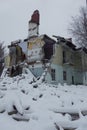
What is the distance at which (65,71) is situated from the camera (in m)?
33.0

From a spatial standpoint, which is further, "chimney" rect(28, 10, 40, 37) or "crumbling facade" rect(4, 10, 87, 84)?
"chimney" rect(28, 10, 40, 37)

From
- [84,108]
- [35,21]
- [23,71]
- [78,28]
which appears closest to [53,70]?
[23,71]

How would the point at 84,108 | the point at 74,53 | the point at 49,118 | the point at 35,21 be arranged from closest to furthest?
the point at 49,118
the point at 84,108
the point at 35,21
the point at 74,53

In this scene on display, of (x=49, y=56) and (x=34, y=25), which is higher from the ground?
(x=34, y=25)

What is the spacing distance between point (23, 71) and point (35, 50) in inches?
100

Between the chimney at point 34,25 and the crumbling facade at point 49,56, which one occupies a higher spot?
the chimney at point 34,25

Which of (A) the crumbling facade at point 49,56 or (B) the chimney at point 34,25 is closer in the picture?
(A) the crumbling facade at point 49,56

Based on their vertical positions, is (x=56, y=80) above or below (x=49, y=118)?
below

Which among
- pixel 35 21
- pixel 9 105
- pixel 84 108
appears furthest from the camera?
pixel 35 21

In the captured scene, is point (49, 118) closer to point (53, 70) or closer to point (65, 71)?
point (53, 70)

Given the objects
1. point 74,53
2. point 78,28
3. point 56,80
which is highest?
point 78,28

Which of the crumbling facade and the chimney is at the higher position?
the chimney

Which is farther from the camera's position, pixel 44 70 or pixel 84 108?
pixel 44 70

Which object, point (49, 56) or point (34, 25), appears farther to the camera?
point (34, 25)
